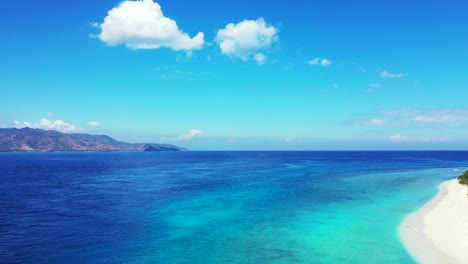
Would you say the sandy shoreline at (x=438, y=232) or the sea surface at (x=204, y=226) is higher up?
the sandy shoreline at (x=438, y=232)

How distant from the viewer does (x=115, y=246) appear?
32188 mm

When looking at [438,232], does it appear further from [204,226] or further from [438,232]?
[204,226]

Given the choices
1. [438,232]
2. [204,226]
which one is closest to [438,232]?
[438,232]

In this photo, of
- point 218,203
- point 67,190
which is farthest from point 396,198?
point 67,190

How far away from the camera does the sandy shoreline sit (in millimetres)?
29375

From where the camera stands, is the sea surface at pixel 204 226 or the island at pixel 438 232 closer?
the island at pixel 438 232

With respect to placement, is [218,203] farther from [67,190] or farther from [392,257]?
[67,190]

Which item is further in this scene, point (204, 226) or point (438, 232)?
point (204, 226)

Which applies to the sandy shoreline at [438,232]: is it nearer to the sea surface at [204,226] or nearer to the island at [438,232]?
the island at [438,232]

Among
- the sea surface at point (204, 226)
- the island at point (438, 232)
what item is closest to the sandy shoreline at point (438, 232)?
the island at point (438, 232)

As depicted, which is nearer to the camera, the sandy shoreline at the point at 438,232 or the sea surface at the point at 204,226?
the sandy shoreline at the point at 438,232

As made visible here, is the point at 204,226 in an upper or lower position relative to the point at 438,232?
lower

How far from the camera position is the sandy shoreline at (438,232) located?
96.4ft

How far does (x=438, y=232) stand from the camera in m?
36.0
